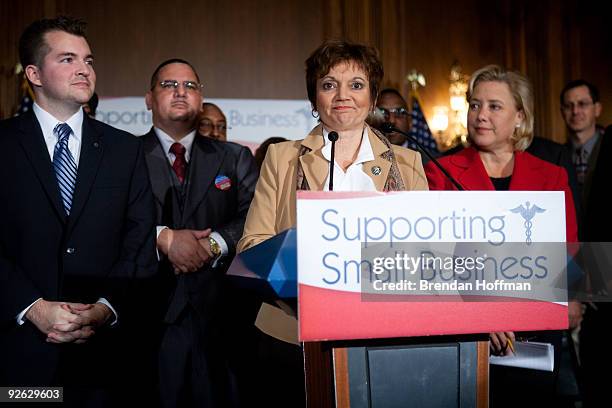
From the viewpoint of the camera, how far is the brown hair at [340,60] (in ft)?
7.77

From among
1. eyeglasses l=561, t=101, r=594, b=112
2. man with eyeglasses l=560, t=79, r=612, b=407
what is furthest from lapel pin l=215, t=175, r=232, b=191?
eyeglasses l=561, t=101, r=594, b=112

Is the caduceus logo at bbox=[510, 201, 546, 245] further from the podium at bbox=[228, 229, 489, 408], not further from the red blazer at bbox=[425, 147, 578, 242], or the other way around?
the red blazer at bbox=[425, 147, 578, 242]

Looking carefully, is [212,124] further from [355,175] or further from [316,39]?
[316,39]

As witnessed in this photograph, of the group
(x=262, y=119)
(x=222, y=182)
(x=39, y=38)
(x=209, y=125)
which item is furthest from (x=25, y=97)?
(x=39, y=38)

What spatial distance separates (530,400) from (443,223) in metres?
1.09

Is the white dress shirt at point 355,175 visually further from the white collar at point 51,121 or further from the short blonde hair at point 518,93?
the white collar at point 51,121

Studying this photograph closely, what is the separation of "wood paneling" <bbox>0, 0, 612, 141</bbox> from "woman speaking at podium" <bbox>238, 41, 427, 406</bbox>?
4.23m

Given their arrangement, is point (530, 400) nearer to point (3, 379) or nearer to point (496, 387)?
point (496, 387)

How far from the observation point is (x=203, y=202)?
312 cm

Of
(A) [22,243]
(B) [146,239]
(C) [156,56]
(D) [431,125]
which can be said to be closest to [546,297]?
(B) [146,239]

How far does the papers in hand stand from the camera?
2090 mm

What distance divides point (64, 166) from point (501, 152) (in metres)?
1.74

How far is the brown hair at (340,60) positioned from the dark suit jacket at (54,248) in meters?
0.80

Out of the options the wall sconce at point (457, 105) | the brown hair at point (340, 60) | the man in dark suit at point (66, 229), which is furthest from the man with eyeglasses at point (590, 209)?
the wall sconce at point (457, 105)
